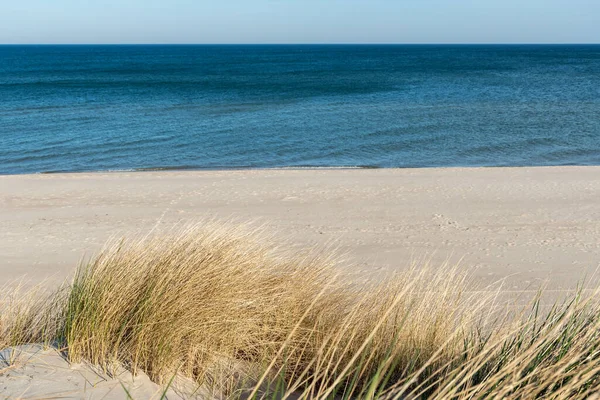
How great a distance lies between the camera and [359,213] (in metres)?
11.0

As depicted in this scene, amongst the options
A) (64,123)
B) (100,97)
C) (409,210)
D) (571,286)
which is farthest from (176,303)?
(100,97)

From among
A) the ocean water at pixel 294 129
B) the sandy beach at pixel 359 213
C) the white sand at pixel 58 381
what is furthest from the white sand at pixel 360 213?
the ocean water at pixel 294 129

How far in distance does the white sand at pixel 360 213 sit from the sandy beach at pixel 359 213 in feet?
0.07

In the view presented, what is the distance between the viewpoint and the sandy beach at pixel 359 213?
8414mm

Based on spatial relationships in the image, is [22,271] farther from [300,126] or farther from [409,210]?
[300,126]

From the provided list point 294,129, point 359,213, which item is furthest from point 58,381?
point 294,129

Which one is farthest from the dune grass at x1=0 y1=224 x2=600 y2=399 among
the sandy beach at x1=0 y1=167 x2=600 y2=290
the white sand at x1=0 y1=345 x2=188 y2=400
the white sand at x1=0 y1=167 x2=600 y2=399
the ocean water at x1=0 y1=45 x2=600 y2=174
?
the ocean water at x1=0 y1=45 x2=600 y2=174

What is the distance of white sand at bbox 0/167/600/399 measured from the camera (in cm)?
845

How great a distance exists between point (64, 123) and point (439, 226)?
19980mm

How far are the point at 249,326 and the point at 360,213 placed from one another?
7.34 metres

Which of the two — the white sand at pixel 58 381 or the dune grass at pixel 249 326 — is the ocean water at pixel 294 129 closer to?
the dune grass at pixel 249 326

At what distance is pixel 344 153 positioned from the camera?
64.7 feet

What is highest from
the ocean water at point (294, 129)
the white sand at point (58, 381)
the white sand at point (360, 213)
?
A: the white sand at point (58, 381)

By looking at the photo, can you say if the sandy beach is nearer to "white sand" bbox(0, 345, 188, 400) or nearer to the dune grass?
the dune grass
